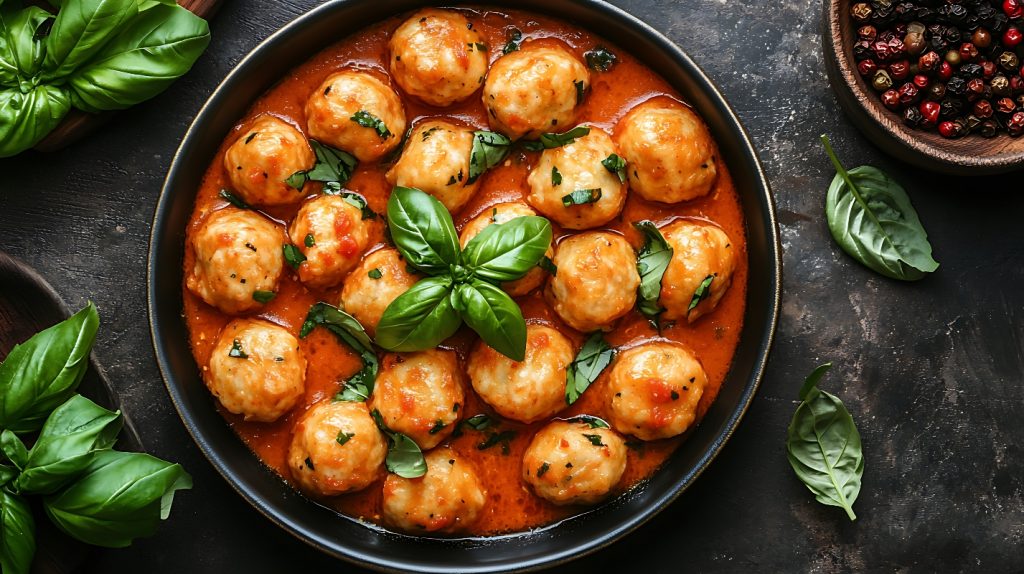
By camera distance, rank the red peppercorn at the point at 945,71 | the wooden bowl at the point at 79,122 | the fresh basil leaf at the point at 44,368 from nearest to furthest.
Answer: the fresh basil leaf at the point at 44,368 < the wooden bowl at the point at 79,122 < the red peppercorn at the point at 945,71

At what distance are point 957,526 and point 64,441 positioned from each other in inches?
166

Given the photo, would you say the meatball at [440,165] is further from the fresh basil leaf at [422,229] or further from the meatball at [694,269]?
the meatball at [694,269]

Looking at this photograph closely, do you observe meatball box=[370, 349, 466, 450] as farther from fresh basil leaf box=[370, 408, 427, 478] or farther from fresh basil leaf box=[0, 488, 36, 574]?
fresh basil leaf box=[0, 488, 36, 574]

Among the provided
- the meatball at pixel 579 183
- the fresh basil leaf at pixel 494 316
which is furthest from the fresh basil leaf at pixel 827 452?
the fresh basil leaf at pixel 494 316

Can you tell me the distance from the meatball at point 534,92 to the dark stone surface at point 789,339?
762mm

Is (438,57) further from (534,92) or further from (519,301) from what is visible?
(519,301)

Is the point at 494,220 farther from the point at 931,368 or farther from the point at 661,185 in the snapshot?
the point at 931,368

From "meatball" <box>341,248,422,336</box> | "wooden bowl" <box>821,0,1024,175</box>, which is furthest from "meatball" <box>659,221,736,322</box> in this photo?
"meatball" <box>341,248,422,336</box>

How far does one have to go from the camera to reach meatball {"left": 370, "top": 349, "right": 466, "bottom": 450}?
3900 mm

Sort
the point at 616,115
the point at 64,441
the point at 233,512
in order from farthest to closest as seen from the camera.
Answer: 1. the point at 233,512
2. the point at 616,115
3. the point at 64,441

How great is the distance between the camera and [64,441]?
143 inches

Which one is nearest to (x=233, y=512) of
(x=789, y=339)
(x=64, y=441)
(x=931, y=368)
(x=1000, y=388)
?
(x=64, y=441)

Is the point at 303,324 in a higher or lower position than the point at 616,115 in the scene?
lower

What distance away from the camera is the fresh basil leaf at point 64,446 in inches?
142
